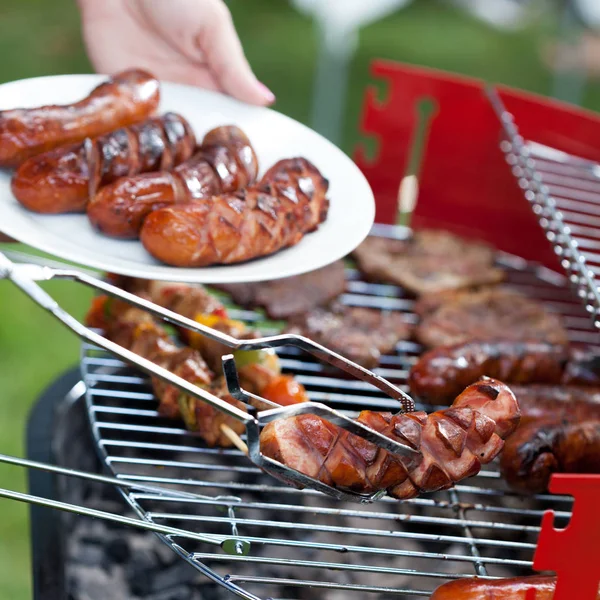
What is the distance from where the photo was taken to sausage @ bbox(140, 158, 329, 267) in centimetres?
242

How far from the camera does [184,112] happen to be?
313cm

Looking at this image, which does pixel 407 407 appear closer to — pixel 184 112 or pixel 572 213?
pixel 184 112

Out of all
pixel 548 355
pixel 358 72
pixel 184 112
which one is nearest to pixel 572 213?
pixel 548 355

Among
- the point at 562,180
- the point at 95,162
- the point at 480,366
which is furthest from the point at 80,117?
the point at 562,180

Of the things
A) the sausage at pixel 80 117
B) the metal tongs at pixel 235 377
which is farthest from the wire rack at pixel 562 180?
the metal tongs at pixel 235 377

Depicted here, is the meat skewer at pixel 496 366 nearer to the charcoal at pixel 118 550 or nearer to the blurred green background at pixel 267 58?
the charcoal at pixel 118 550

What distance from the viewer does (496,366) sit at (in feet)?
9.95

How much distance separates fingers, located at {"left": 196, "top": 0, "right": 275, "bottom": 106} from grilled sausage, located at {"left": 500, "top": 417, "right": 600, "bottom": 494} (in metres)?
1.47

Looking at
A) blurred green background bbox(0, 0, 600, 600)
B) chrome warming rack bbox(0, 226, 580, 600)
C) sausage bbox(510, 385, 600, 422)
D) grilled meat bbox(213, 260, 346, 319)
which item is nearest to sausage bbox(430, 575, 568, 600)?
chrome warming rack bbox(0, 226, 580, 600)

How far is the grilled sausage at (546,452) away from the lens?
2.55 meters

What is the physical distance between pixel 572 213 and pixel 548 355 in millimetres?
1061

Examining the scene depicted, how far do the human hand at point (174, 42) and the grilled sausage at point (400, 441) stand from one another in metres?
1.51

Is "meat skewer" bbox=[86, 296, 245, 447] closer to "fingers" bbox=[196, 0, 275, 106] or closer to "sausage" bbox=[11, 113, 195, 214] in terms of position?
"sausage" bbox=[11, 113, 195, 214]

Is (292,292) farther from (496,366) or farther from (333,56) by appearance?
(333,56)
